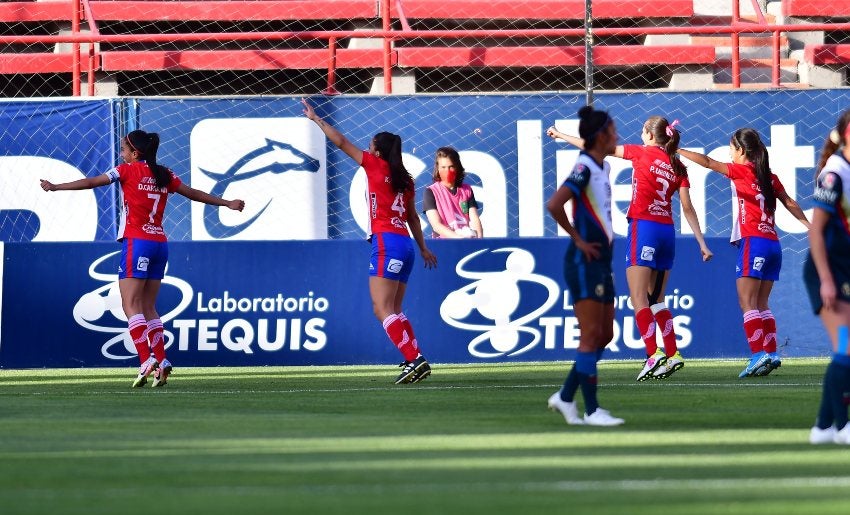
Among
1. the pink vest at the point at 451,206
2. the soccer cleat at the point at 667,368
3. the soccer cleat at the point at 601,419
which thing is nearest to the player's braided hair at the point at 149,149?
the pink vest at the point at 451,206

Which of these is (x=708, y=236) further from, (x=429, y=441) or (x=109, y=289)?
(x=429, y=441)

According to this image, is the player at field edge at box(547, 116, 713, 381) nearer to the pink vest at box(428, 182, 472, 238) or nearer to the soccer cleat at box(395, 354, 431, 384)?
the soccer cleat at box(395, 354, 431, 384)

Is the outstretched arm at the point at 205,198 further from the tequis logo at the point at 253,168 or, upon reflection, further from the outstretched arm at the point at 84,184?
the tequis logo at the point at 253,168

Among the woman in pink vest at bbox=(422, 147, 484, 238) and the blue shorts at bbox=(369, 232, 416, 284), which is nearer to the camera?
the blue shorts at bbox=(369, 232, 416, 284)

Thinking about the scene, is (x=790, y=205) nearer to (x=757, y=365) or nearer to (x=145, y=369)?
(x=757, y=365)

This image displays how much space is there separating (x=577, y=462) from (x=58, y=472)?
2.34m

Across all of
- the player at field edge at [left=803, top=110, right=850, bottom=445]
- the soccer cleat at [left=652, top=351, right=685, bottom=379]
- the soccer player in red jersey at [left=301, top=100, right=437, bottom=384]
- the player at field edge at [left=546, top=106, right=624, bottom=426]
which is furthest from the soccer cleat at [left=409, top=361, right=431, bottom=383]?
Result: the player at field edge at [left=803, top=110, right=850, bottom=445]

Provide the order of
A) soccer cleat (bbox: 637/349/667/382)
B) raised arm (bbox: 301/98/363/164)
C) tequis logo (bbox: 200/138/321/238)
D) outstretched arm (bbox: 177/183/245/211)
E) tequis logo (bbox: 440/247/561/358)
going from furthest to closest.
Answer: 1. tequis logo (bbox: 200/138/321/238)
2. tequis logo (bbox: 440/247/561/358)
3. outstretched arm (bbox: 177/183/245/211)
4. soccer cleat (bbox: 637/349/667/382)
5. raised arm (bbox: 301/98/363/164)

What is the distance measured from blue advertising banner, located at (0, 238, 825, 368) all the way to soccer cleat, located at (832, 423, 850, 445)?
797cm

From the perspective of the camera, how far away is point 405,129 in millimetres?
17984

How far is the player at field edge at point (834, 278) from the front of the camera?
26.5 feet

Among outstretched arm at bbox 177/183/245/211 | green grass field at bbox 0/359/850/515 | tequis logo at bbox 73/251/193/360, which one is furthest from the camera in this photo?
tequis logo at bbox 73/251/193/360

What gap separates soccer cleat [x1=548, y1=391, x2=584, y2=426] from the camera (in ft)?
30.5

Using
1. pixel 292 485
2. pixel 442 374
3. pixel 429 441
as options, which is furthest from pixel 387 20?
pixel 292 485
